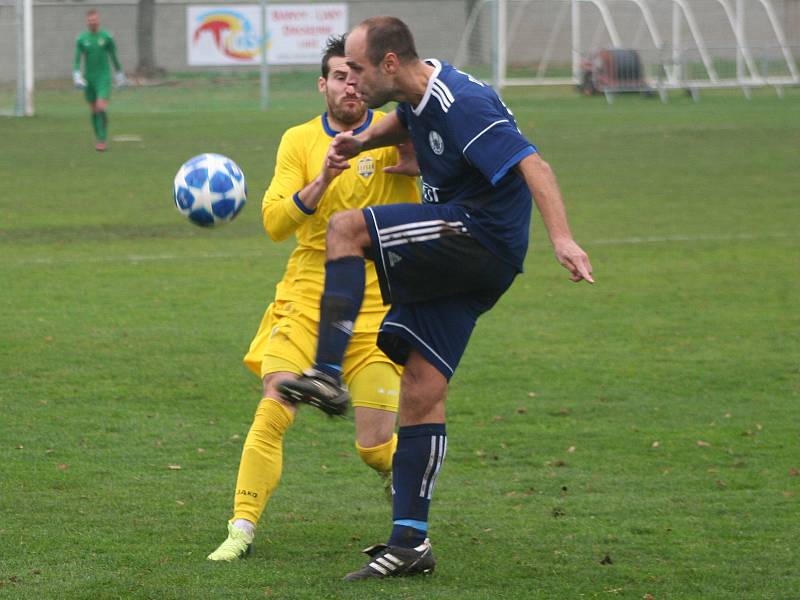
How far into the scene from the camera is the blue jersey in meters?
4.73

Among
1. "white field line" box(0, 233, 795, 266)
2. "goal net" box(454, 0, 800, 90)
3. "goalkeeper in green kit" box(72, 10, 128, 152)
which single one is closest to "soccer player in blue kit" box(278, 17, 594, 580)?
→ "white field line" box(0, 233, 795, 266)

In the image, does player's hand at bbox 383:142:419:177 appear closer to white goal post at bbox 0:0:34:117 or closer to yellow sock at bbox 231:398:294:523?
yellow sock at bbox 231:398:294:523

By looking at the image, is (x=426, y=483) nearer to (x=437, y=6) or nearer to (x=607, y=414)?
(x=607, y=414)

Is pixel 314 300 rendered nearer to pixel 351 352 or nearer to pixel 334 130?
pixel 351 352

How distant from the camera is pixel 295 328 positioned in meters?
5.66

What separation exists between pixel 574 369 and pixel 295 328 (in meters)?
4.03

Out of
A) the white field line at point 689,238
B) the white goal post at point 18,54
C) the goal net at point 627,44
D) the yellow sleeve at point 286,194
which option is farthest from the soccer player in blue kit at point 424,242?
the goal net at point 627,44

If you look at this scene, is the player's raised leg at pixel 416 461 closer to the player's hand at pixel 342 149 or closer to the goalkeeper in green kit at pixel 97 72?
the player's hand at pixel 342 149

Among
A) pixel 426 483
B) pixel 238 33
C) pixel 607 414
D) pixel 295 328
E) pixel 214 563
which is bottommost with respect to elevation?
pixel 238 33

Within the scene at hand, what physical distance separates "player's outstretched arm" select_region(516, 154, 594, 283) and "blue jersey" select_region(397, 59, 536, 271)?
54 mm

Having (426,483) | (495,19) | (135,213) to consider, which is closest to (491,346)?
(426,483)

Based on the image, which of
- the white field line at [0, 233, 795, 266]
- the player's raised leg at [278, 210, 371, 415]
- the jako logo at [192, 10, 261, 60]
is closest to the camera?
the player's raised leg at [278, 210, 371, 415]

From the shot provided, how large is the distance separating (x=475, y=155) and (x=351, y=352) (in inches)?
52.6

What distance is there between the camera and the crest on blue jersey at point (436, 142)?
194 inches
